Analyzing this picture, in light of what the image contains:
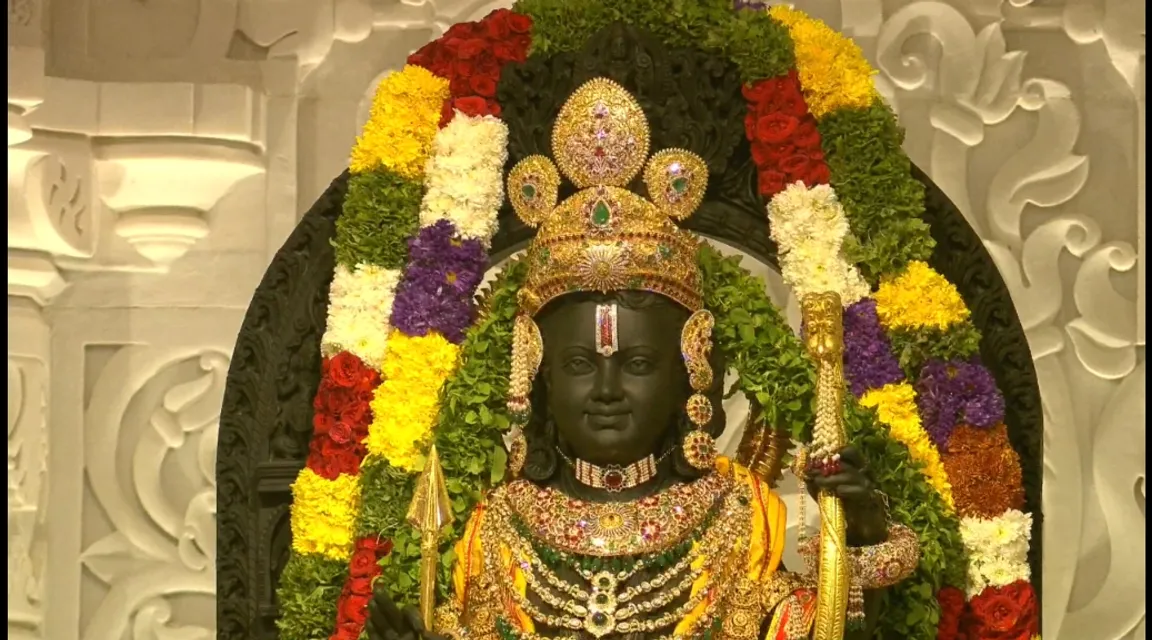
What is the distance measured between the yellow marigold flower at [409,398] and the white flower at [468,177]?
0.32m

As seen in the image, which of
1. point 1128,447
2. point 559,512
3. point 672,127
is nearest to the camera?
point 559,512

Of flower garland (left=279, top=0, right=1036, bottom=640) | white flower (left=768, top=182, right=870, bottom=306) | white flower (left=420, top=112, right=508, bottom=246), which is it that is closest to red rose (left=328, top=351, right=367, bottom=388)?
flower garland (left=279, top=0, right=1036, bottom=640)

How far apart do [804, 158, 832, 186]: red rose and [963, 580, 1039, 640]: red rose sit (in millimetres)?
1137

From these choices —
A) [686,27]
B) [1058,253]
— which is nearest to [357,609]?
[686,27]

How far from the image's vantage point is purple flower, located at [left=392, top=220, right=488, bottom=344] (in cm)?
398

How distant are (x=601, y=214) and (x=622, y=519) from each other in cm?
77

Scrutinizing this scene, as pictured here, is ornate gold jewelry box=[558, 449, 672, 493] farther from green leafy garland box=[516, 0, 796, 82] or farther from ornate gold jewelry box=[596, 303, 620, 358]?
green leafy garland box=[516, 0, 796, 82]

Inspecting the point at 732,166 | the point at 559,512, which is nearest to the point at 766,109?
the point at 732,166

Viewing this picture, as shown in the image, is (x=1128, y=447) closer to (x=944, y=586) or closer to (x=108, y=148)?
(x=944, y=586)

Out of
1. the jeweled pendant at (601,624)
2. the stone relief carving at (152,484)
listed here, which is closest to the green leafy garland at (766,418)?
the jeweled pendant at (601,624)

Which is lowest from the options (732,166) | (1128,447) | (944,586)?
(944,586)

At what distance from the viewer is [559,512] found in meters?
3.80

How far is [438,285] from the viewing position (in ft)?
13.1

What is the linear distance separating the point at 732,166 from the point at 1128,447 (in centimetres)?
181
